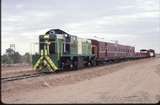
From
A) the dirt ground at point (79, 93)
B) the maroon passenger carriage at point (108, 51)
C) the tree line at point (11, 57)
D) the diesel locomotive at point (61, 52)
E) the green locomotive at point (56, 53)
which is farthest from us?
the tree line at point (11, 57)

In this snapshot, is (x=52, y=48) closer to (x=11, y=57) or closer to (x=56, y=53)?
(x=56, y=53)

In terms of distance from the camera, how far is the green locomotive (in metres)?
32.5

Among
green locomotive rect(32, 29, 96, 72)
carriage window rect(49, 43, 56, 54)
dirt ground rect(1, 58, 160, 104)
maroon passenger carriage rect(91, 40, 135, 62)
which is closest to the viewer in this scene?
dirt ground rect(1, 58, 160, 104)

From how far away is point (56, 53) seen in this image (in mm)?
32750

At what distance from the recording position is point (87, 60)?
42.0 metres

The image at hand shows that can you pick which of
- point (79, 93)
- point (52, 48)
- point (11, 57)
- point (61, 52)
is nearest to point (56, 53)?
point (61, 52)

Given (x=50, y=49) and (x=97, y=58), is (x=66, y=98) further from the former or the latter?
(x=97, y=58)

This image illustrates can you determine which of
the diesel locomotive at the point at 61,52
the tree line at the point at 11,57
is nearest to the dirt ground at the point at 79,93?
the diesel locomotive at the point at 61,52

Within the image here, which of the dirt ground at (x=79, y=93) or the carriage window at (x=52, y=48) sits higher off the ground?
the carriage window at (x=52, y=48)

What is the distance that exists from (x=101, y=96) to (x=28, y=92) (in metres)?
3.78

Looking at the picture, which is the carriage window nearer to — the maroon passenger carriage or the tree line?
the maroon passenger carriage

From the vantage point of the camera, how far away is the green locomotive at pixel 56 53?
107 ft

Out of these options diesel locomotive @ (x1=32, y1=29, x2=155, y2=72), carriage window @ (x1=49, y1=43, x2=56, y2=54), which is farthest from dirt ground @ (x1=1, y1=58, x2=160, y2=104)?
carriage window @ (x1=49, y1=43, x2=56, y2=54)

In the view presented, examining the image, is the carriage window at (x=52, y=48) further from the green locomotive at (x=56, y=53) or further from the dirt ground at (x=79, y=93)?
the dirt ground at (x=79, y=93)
